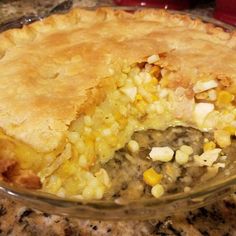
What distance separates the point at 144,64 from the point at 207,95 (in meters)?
0.22

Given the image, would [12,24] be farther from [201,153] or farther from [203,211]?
[203,211]

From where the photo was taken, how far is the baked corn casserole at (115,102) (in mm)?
1125

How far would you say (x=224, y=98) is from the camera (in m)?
1.38

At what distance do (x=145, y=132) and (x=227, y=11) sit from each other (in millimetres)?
736

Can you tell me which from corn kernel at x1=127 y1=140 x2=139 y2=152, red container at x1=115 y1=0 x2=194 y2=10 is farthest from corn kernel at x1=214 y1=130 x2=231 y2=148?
red container at x1=115 y1=0 x2=194 y2=10

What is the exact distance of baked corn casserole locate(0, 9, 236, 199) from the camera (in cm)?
112

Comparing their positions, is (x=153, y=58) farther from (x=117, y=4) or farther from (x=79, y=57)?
(x=117, y=4)

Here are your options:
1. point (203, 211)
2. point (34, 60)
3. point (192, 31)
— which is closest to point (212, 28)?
point (192, 31)

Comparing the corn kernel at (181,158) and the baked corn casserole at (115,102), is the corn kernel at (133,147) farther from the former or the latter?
the corn kernel at (181,158)

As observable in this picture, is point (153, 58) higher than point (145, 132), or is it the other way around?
point (153, 58)

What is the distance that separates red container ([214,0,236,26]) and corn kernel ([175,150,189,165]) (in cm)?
77

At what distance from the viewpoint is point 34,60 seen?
137cm

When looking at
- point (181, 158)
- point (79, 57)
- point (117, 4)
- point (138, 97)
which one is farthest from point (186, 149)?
point (117, 4)

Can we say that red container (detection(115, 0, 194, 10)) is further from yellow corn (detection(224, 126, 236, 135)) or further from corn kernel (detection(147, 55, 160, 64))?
yellow corn (detection(224, 126, 236, 135))
